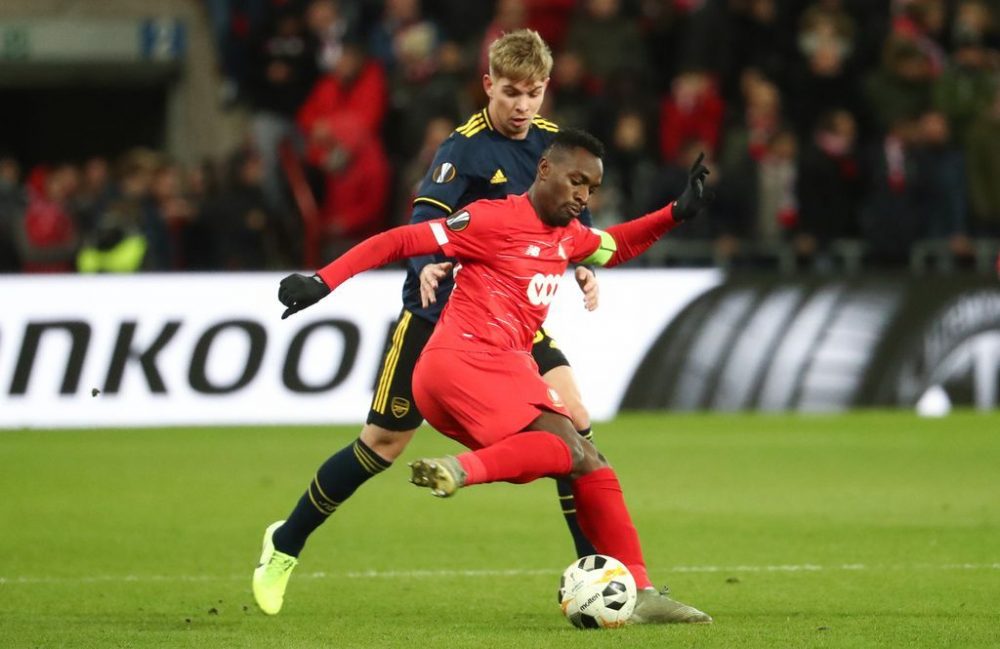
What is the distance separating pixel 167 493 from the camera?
1170 centimetres

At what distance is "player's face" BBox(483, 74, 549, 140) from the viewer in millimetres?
7258

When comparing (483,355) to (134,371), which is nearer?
(483,355)

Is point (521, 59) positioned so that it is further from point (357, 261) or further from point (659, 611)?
point (659, 611)

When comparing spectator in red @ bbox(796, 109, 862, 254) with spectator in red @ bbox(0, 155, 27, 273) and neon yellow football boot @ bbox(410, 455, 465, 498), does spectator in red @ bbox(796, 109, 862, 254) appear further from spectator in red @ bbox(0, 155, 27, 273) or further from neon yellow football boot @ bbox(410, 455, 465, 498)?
neon yellow football boot @ bbox(410, 455, 465, 498)

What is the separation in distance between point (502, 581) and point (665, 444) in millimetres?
5857

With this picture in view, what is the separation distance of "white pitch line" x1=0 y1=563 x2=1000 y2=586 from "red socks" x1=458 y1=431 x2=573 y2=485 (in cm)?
195

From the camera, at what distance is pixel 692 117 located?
17.6 metres

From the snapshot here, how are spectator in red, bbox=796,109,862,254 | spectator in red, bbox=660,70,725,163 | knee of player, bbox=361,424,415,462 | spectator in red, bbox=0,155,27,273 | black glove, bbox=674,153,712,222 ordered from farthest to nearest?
1. spectator in red, bbox=0,155,27,273
2. spectator in red, bbox=660,70,725,163
3. spectator in red, bbox=796,109,862,254
4. knee of player, bbox=361,424,415,462
5. black glove, bbox=674,153,712,222

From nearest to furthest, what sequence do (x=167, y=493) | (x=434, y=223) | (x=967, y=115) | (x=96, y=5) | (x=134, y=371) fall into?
(x=434, y=223)
(x=167, y=493)
(x=134, y=371)
(x=967, y=115)
(x=96, y=5)

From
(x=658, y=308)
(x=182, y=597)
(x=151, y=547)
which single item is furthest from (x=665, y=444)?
(x=182, y=597)

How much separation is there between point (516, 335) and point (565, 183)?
57 centimetres

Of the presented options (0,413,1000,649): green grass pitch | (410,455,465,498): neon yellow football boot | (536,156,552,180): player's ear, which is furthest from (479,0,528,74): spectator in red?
(410,455,465,498): neon yellow football boot

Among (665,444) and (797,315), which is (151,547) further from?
(797,315)

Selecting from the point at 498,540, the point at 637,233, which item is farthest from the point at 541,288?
the point at 498,540
